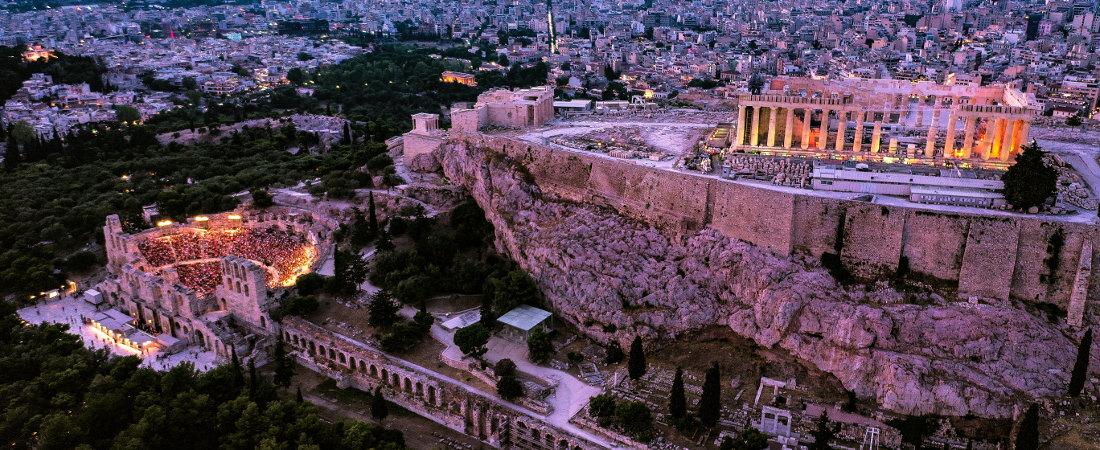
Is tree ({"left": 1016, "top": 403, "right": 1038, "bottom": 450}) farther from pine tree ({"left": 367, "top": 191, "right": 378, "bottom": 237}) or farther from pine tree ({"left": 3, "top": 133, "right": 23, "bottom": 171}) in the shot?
pine tree ({"left": 3, "top": 133, "right": 23, "bottom": 171})

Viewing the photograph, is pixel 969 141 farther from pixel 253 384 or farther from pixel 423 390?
pixel 253 384

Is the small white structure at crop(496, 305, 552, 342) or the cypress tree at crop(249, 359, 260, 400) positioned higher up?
the small white structure at crop(496, 305, 552, 342)

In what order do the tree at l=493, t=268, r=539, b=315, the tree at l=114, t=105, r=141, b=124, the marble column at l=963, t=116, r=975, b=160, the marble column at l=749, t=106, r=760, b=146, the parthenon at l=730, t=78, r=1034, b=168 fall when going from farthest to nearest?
the tree at l=114, t=105, r=141, b=124 → the marble column at l=749, t=106, r=760, b=146 → the marble column at l=963, t=116, r=975, b=160 → the parthenon at l=730, t=78, r=1034, b=168 → the tree at l=493, t=268, r=539, b=315

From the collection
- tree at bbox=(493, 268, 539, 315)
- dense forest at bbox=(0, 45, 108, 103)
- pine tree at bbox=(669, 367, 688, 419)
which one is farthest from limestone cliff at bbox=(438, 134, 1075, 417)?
dense forest at bbox=(0, 45, 108, 103)

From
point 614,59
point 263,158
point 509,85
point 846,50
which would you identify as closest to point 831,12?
point 846,50

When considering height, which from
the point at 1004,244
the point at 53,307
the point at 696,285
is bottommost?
the point at 53,307

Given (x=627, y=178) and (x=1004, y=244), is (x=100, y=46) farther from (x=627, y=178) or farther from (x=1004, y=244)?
(x=1004, y=244)
